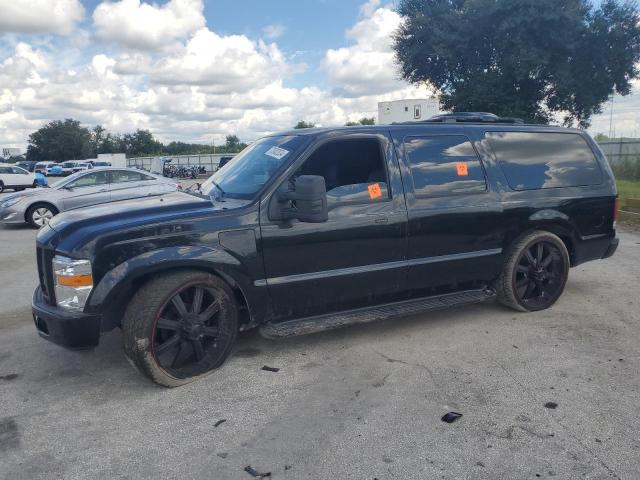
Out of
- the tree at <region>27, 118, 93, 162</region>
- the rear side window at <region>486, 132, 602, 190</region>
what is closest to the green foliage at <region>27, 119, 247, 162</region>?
the tree at <region>27, 118, 93, 162</region>

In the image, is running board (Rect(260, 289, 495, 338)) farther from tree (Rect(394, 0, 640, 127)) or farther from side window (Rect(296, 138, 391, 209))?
tree (Rect(394, 0, 640, 127))

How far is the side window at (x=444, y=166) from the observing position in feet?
14.7

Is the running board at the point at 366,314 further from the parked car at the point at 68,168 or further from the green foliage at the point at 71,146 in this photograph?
the green foliage at the point at 71,146

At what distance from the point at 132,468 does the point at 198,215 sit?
169 cm

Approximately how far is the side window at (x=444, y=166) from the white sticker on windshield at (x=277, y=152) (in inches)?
41.0

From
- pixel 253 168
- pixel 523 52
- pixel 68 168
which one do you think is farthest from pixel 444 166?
pixel 68 168

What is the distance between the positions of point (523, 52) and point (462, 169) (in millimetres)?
17976

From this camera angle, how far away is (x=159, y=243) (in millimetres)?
3586

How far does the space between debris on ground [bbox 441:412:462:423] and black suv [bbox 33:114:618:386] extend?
1123 millimetres

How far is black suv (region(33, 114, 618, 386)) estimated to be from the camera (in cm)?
357

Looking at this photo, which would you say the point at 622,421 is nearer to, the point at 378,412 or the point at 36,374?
the point at 378,412

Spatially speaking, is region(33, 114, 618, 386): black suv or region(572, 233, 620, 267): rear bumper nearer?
region(33, 114, 618, 386): black suv

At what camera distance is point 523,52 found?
20.1 m

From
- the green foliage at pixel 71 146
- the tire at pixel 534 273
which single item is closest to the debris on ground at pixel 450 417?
the tire at pixel 534 273
